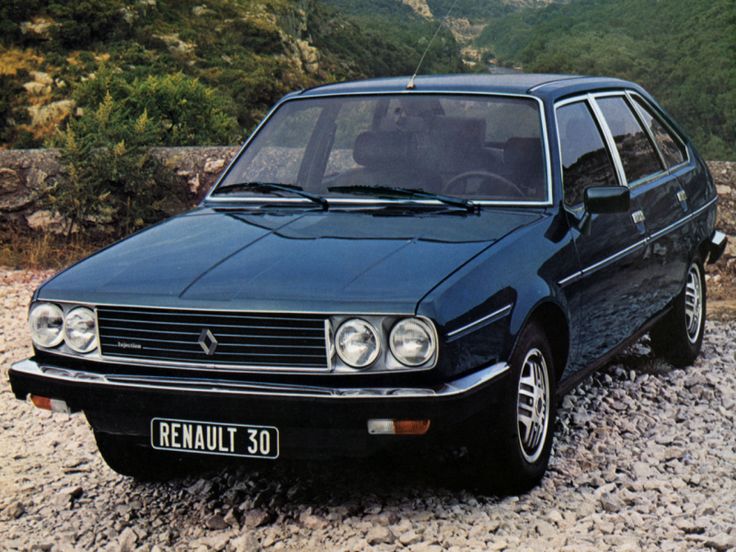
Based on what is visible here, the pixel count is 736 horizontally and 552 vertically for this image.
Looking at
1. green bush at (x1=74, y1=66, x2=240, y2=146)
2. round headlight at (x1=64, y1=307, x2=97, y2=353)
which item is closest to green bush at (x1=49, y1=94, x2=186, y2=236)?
green bush at (x1=74, y1=66, x2=240, y2=146)

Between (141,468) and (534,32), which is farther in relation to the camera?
(534,32)

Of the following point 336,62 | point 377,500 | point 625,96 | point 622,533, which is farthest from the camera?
point 336,62

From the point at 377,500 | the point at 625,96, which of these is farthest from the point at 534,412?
the point at 625,96

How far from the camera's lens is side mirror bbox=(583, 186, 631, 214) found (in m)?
4.70

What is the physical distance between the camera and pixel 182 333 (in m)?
3.77

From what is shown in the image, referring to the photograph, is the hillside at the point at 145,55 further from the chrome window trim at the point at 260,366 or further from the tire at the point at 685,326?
the chrome window trim at the point at 260,366

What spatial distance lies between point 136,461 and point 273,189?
1.34 m

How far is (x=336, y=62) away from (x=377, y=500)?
4165cm

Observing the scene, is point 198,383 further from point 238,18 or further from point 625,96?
point 238,18

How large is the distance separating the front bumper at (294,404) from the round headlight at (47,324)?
19 centimetres

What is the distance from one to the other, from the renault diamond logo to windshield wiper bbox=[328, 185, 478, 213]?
4.17ft

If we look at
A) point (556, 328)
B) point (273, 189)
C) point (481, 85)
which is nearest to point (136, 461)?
point (273, 189)

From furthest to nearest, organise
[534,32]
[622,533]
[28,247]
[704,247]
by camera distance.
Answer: [534,32] < [28,247] < [704,247] < [622,533]

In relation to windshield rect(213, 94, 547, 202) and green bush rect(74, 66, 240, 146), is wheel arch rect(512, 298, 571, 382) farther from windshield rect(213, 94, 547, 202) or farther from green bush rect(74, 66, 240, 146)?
green bush rect(74, 66, 240, 146)
